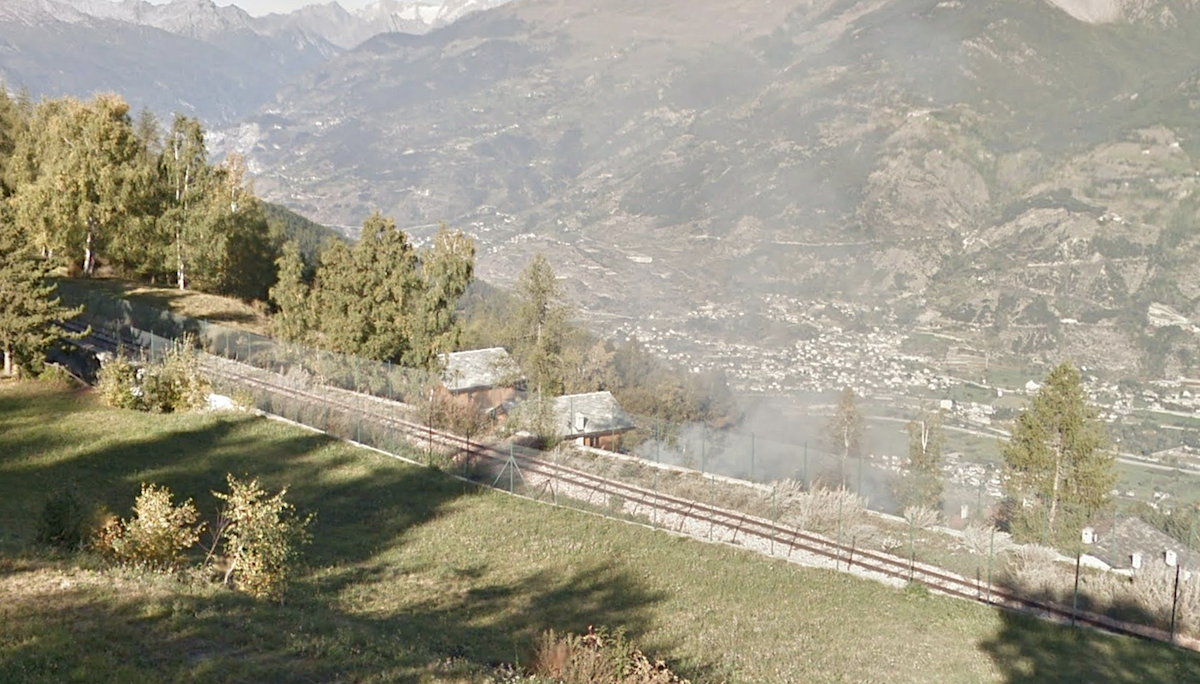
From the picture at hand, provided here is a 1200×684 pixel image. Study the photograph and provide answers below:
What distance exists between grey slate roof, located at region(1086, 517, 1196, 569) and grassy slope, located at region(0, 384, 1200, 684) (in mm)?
6739

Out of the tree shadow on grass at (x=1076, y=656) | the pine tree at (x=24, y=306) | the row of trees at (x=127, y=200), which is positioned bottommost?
the tree shadow on grass at (x=1076, y=656)

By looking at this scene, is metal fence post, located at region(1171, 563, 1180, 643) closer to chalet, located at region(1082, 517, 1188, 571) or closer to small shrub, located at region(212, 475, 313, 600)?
chalet, located at region(1082, 517, 1188, 571)

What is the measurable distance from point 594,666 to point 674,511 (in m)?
16.2

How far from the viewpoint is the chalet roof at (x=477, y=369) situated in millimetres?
46000

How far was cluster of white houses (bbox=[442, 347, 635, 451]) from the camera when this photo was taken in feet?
132

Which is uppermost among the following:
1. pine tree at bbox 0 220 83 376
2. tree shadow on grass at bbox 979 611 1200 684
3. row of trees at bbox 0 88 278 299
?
row of trees at bbox 0 88 278 299

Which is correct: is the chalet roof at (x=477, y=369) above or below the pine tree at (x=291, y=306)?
below

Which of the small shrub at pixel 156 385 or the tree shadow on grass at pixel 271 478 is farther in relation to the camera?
the small shrub at pixel 156 385

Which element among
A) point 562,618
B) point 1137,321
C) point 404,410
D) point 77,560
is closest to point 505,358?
point 404,410

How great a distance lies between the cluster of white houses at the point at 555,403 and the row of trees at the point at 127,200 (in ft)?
51.6

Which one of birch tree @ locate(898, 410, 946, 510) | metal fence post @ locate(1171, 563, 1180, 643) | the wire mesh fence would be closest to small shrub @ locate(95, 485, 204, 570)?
the wire mesh fence

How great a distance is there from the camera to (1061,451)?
37.4 meters

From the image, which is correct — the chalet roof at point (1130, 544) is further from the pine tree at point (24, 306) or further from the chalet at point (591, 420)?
the pine tree at point (24, 306)

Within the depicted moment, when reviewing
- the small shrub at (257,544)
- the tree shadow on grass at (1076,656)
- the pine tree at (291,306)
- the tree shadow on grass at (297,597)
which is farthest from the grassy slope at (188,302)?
the tree shadow on grass at (1076,656)
